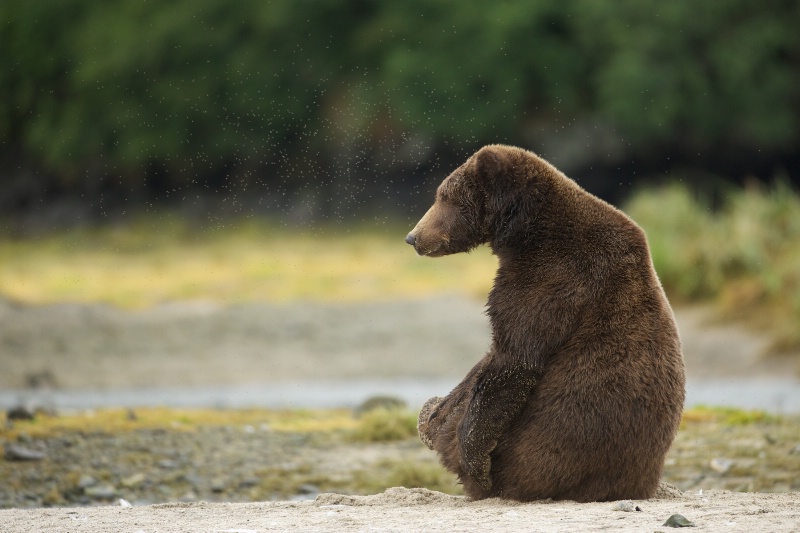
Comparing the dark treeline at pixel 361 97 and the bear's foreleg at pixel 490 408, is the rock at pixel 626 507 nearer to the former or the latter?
the bear's foreleg at pixel 490 408

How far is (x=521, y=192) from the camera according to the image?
5.64m

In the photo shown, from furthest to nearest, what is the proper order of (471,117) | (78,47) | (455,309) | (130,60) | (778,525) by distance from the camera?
(78,47) → (130,60) → (471,117) → (455,309) → (778,525)

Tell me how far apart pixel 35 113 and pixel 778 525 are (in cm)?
3545

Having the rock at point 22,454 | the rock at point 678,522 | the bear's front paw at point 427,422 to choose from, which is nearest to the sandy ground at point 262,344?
the rock at point 22,454

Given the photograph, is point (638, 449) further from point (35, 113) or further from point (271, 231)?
point (35, 113)

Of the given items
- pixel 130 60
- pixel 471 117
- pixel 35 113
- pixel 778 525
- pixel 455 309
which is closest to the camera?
pixel 778 525

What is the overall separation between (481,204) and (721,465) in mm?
4028

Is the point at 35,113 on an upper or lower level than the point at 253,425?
upper

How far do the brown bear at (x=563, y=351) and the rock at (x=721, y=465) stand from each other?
317 cm

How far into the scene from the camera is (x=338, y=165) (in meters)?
35.4

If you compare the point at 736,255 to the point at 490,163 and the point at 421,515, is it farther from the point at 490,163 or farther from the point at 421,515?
the point at 421,515

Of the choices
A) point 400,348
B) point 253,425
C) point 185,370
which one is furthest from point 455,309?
point 253,425

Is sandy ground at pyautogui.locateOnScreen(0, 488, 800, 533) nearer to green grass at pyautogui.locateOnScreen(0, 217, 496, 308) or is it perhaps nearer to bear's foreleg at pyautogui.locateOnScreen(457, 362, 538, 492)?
bear's foreleg at pyautogui.locateOnScreen(457, 362, 538, 492)

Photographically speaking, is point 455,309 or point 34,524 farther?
point 455,309
